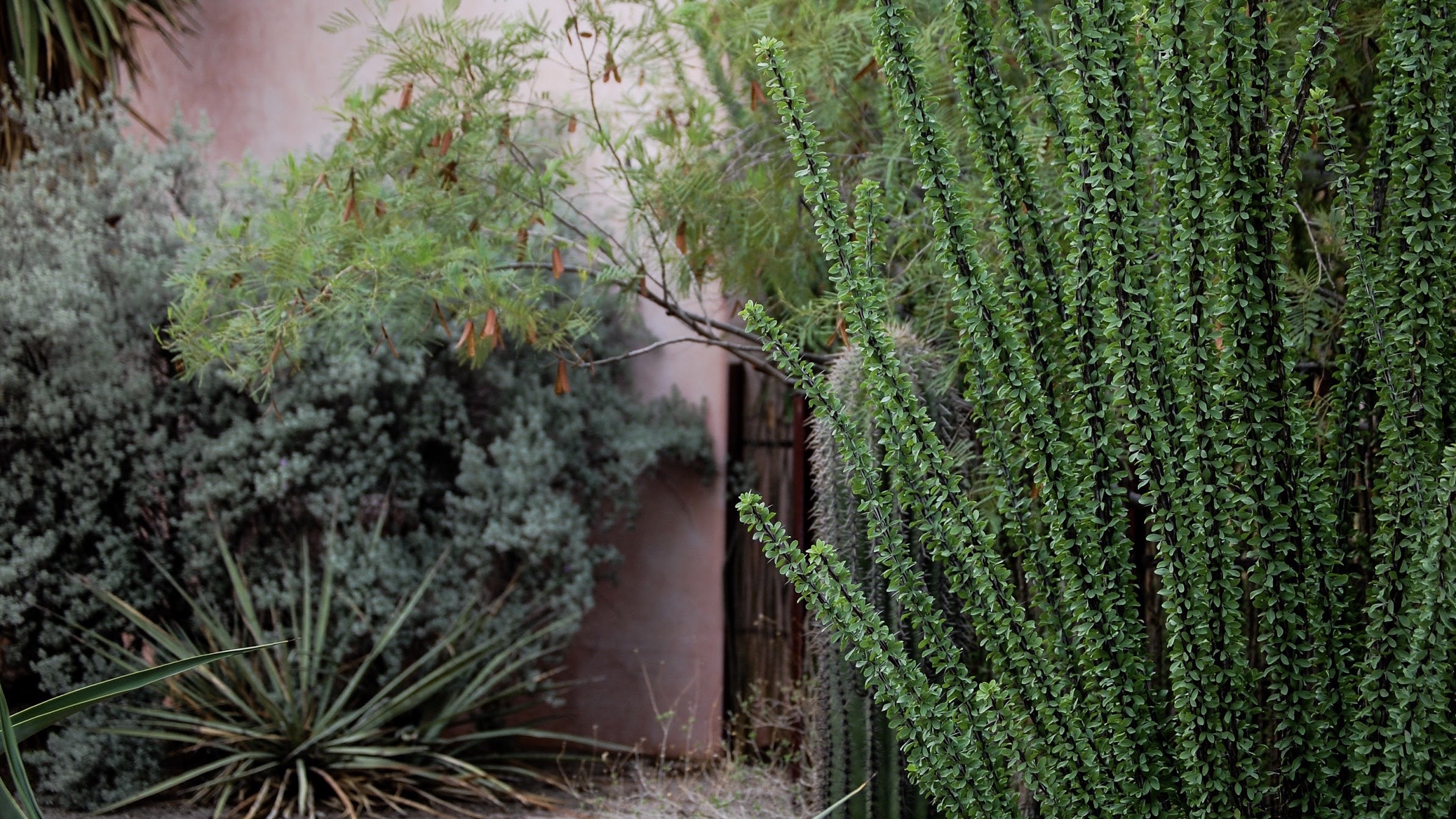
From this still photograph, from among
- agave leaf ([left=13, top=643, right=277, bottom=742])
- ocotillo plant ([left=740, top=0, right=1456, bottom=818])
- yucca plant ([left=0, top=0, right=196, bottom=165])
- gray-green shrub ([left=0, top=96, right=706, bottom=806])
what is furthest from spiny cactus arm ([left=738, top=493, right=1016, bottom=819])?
yucca plant ([left=0, top=0, right=196, bottom=165])

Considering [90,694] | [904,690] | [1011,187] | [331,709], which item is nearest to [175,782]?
[331,709]

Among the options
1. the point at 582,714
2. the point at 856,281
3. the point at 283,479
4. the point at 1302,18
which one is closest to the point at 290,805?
the point at 283,479

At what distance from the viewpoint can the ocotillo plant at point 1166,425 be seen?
2.36m

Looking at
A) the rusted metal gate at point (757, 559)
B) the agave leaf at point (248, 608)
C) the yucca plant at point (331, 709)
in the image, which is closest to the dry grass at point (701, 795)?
the yucca plant at point (331, 709)

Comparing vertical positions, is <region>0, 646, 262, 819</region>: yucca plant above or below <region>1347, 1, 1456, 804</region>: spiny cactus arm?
below

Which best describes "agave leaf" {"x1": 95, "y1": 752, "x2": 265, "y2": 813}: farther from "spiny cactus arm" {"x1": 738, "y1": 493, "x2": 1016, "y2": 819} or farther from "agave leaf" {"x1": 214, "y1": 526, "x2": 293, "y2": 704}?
"spiny cactus arm" {"x1": 738, "y1": 493, "x2": 1016, "y2": 819}

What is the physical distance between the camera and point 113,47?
6.76 meters

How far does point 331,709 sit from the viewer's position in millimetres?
4984

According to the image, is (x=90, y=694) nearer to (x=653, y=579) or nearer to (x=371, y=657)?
(x=371, y=657)

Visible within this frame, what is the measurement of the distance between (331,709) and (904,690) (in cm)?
321

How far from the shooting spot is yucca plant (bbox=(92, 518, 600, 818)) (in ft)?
15.8

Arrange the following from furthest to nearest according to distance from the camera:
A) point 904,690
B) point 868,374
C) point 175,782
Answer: point 175,782, point 868,374, point 904,690

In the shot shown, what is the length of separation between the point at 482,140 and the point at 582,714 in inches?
134

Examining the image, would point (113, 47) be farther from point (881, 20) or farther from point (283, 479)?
point (881, 20)
